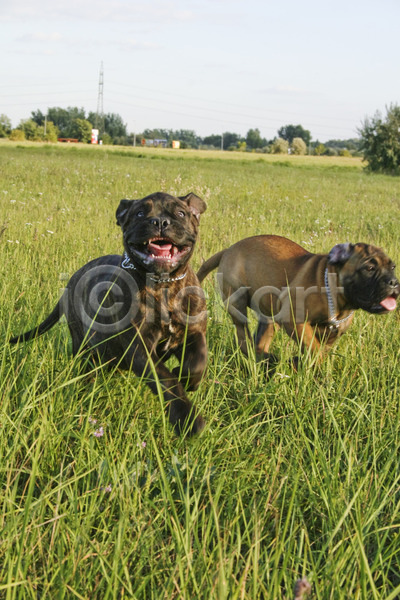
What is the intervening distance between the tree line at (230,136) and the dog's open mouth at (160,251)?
47724 millimetres

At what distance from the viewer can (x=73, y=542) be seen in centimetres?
190

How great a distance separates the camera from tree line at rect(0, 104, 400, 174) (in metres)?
49.1

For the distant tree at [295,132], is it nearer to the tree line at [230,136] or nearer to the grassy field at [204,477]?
the tree line at [230,136]

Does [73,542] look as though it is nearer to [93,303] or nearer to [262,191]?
[93,303]

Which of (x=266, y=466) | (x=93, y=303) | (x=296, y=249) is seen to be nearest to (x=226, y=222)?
(x=296, y=249)

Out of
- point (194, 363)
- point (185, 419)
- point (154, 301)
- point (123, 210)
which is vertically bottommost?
point (185, 419)

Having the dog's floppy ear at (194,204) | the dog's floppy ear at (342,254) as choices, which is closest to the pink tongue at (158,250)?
the dog's floppy ear at (194,204)

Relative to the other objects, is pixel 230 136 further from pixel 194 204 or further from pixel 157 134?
pixel 194 204

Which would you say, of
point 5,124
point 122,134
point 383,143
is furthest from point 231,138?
point 383,143

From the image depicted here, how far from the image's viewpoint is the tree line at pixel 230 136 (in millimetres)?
49062

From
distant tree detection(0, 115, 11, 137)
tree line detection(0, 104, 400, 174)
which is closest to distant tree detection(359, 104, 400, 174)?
tree line detection(0, 104, 400, 174)

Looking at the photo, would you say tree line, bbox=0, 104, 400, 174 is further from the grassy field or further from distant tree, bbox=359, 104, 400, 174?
the grassy field

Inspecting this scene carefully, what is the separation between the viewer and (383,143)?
160 ft

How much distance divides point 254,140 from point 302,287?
547ft
